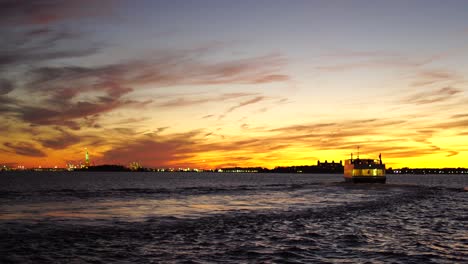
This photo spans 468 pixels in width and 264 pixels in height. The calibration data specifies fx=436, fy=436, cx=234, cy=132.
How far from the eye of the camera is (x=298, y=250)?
23.1 meters

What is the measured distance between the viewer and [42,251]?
22859 millimetres

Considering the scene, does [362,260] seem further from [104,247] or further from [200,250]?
[104,247]

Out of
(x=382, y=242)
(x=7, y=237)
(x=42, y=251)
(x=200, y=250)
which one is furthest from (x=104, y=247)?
(x=382, y=242)

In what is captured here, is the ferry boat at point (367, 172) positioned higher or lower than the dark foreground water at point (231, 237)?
higher

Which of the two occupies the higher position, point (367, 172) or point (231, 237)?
point (367, 172)

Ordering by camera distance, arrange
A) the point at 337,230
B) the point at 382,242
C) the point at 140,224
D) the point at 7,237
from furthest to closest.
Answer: the point at 140,224 < the point at 337,230 < the point at 7,237 < the point at 382,242

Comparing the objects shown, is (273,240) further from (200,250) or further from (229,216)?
(229,216)

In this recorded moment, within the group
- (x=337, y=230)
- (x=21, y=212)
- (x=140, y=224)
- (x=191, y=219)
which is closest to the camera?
(x=337, y=230)

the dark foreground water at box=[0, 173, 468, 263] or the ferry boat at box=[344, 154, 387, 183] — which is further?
the ferry boat at box=[344, 154, 387, 183]

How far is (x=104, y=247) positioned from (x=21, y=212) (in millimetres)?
23303

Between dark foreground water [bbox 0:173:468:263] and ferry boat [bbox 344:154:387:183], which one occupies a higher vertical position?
ferry boat [bbox 344:154:387:183]

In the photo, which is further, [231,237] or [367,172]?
[367,172]

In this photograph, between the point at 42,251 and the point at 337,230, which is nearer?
the point at 42,251

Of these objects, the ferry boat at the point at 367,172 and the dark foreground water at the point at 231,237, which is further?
the ferry boat at the point at 367,172
